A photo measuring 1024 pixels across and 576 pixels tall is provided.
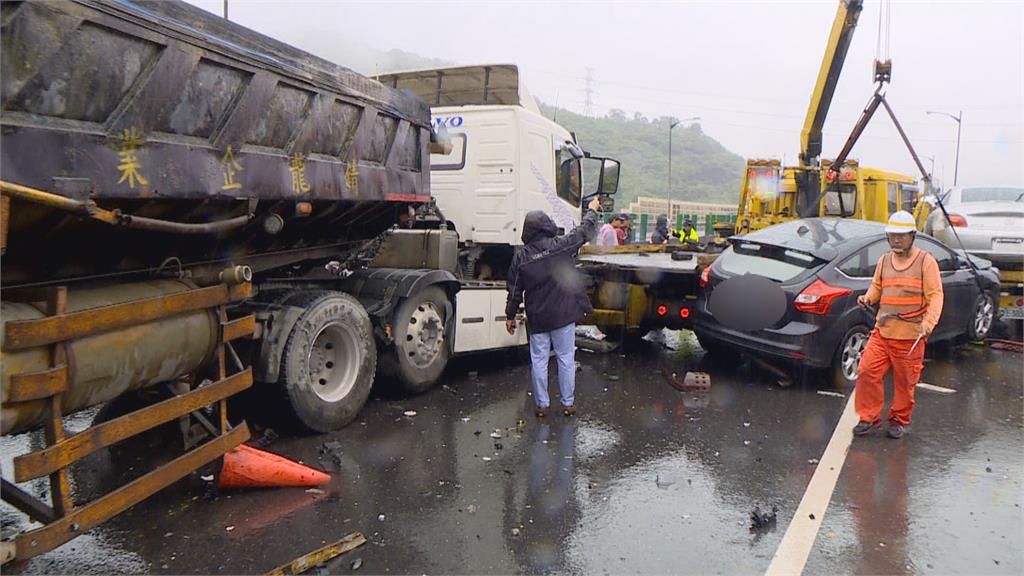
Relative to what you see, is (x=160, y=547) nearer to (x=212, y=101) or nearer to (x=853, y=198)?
(x=212, y=101)

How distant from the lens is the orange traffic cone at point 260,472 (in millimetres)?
4012

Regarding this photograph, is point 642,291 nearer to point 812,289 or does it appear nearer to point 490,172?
point 812,289

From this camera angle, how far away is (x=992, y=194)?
470 inches

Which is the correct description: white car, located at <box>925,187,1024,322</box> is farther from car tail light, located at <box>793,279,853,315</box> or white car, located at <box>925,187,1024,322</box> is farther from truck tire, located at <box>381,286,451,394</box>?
truck tire, located at <box>381,286,451,394</box>

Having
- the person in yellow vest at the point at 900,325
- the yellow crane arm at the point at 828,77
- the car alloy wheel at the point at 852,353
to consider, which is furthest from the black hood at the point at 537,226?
the yellow crane arm at the point at 828,77

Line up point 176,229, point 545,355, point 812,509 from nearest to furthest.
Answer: point 176,229
point 812,509
point 545,355

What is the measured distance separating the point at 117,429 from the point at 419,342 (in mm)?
3080

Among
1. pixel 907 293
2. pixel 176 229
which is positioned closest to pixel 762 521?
pixel 907 293

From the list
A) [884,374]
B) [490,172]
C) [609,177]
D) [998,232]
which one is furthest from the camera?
[998,232]

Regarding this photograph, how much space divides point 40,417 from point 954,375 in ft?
27.1

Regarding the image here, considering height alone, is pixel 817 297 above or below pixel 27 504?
above

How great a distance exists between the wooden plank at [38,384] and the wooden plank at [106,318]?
0.41 feet

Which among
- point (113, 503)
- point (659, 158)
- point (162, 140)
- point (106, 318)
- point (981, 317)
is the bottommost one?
point (113, 503)

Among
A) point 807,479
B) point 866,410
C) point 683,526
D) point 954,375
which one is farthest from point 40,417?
point 954,375
